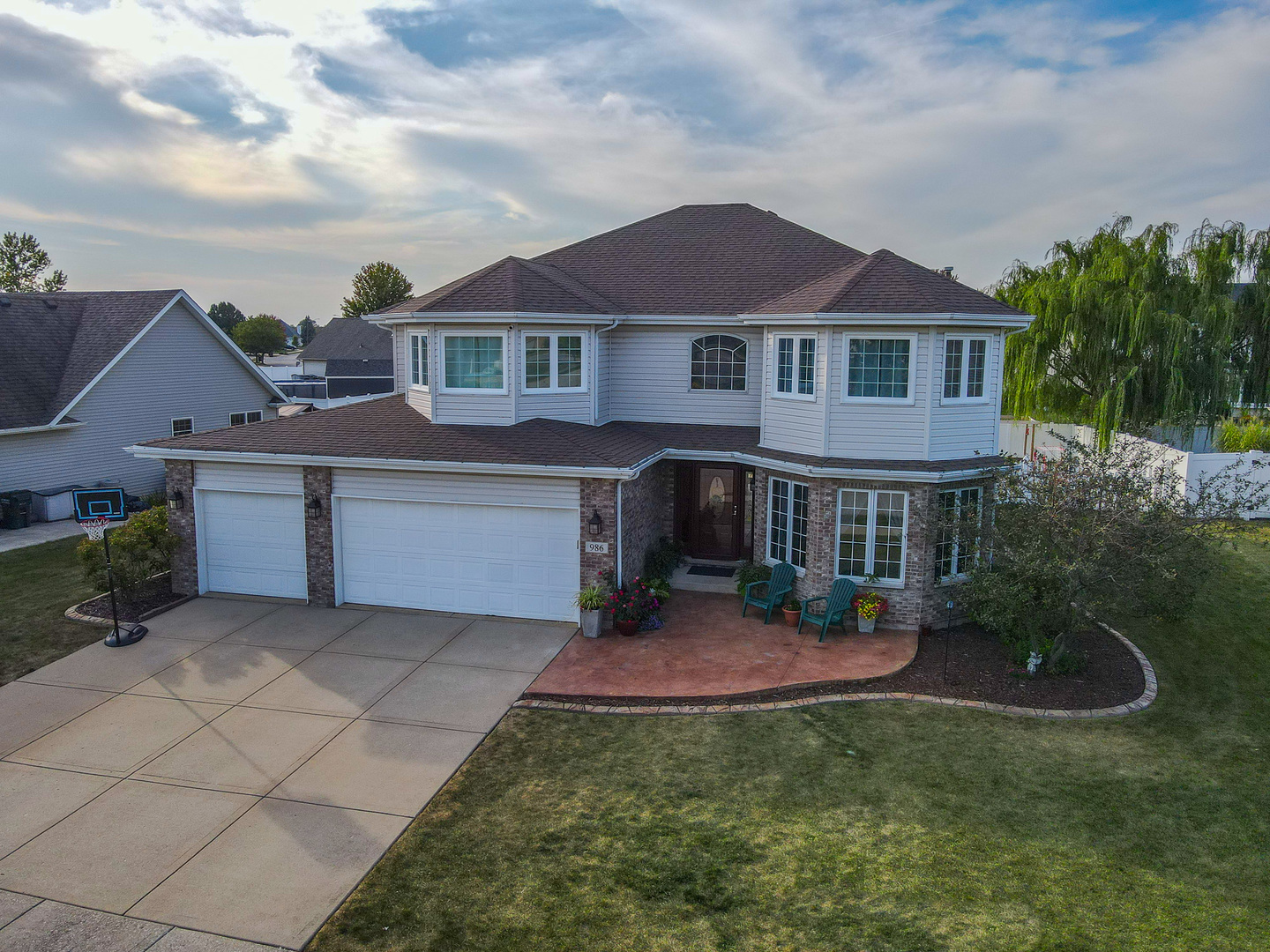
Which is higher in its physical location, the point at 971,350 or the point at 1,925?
the point at 971,350

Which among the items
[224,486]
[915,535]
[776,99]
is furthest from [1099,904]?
[776,99]

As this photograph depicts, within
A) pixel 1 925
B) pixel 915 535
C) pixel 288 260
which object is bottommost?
pixel 1 925

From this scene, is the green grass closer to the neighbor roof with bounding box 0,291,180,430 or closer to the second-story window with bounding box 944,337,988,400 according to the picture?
the neighbor roof with bounding box 0,291,180,430

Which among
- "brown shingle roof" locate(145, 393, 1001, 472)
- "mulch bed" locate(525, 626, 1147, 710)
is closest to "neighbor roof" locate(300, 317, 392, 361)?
"brown shingle roof" locate(145, 393, 1001, 472)

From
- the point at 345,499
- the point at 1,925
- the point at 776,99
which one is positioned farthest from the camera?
the point at 776,99

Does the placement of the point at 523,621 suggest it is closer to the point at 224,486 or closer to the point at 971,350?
the point at 224,486

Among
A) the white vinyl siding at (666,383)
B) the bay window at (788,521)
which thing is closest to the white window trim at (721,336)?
the white vinyl siding at (666,383)

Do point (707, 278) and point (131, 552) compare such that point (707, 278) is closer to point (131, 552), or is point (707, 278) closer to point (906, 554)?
point (906, 554)
